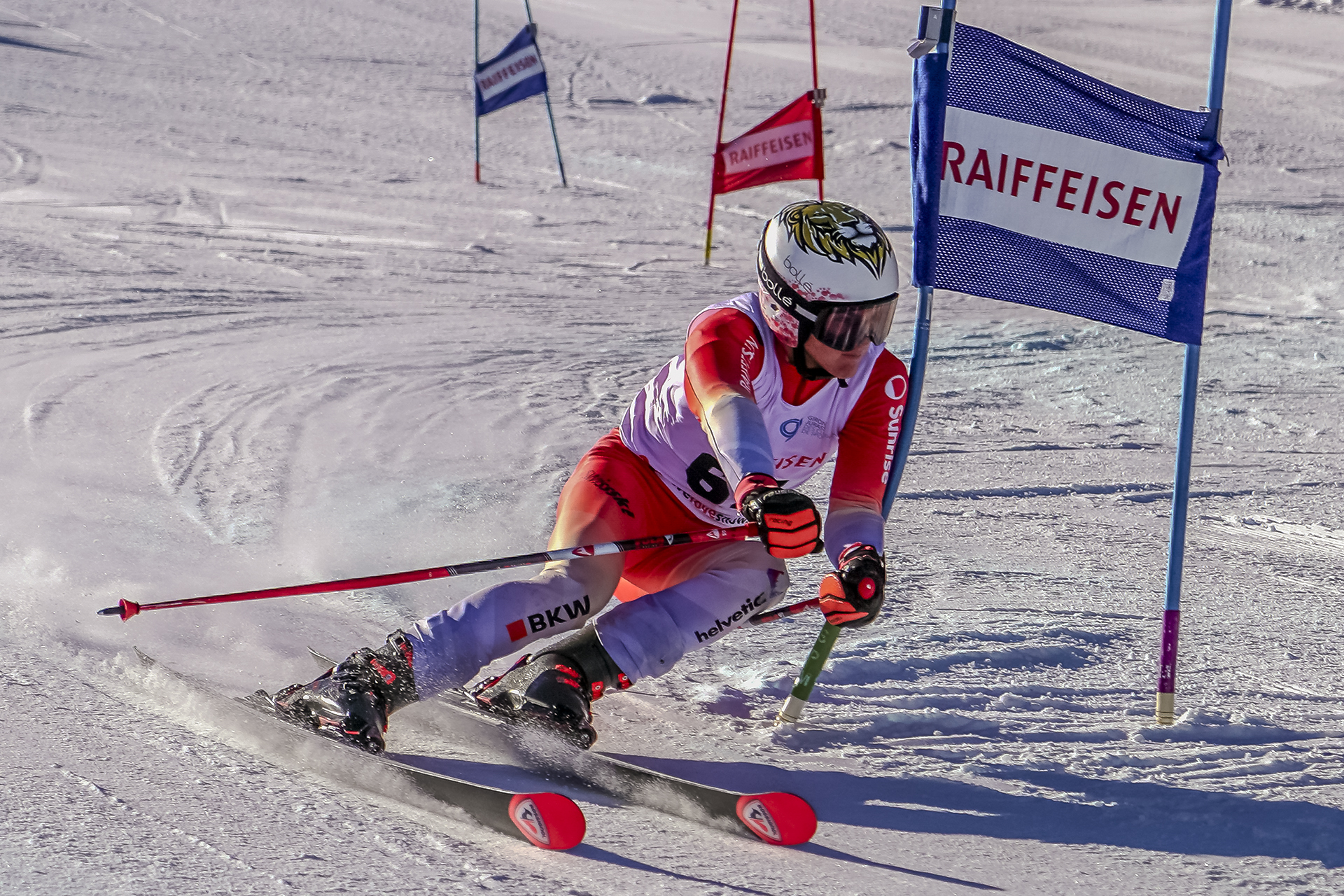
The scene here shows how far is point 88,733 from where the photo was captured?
293 centimetres

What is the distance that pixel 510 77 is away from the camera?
41.9ft

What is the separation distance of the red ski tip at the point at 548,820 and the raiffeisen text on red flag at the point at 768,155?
763 centimetres

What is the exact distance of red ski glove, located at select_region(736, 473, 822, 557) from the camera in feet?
9.01

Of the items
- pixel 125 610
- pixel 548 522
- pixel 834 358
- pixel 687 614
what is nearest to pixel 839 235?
pixel 834 358

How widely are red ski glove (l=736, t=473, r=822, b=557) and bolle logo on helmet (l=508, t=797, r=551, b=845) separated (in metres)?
0.74

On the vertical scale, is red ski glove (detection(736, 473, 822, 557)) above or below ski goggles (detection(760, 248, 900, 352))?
below

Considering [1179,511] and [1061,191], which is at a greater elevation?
[1061,191]

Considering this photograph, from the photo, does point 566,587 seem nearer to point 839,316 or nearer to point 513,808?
point 513,808

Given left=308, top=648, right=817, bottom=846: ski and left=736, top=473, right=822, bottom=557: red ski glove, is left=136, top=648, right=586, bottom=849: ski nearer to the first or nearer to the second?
left=308, top=648, right=817, bottom=846: ski

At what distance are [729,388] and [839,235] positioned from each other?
45 cm

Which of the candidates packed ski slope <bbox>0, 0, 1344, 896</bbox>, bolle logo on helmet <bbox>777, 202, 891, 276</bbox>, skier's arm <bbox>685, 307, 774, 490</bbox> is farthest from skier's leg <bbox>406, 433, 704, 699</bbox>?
bolle logo on helmet <bbox>777, 202, 891, 276</bbox>

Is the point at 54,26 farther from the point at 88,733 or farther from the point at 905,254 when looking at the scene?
the point at 88,733

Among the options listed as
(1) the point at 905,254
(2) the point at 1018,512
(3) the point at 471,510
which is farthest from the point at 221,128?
(2) the point at 1018,512

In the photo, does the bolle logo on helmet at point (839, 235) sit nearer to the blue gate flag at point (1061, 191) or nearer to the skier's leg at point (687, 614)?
the blue gate flag at point (1061, 191)
